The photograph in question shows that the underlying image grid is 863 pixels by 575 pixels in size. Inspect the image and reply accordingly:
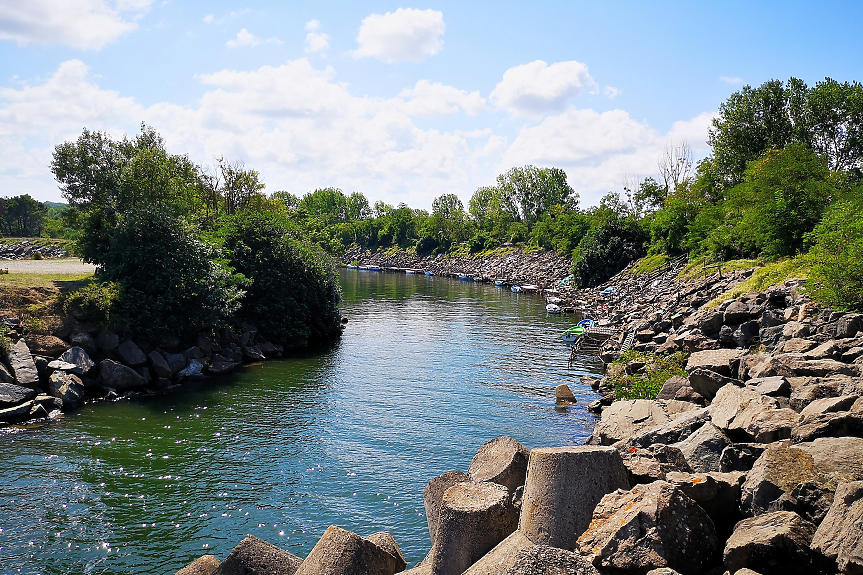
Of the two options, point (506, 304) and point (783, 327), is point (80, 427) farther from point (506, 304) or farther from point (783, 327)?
point (506, 304)

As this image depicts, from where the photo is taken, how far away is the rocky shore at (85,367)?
25.6 meters

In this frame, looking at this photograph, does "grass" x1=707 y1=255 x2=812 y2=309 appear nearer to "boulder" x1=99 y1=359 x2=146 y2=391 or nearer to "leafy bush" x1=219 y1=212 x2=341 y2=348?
"leafy bush" x1=219 y1=212 x2=341 y2=348

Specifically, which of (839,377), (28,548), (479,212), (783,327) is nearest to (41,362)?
(28,548)

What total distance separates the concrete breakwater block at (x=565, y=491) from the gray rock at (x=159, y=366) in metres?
26.6

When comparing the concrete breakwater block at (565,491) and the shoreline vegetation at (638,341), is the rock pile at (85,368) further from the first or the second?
the concrete breakwater block at (565,491)

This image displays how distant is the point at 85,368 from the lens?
2850 cm

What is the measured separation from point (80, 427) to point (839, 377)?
89.6ft

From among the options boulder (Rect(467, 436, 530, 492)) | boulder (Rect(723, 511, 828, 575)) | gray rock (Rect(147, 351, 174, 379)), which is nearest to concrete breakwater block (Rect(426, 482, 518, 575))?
boulder (Rect(467, 436, 530, 492))

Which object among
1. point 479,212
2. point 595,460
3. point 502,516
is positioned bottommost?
point 502,516

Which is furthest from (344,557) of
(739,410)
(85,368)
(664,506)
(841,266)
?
(841,266)

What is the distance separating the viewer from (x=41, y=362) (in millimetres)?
27656

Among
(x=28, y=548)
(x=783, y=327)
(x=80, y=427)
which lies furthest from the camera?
(x=783, y=327)

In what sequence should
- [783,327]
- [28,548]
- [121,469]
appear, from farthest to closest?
[783,327], [121,469], [28,548]

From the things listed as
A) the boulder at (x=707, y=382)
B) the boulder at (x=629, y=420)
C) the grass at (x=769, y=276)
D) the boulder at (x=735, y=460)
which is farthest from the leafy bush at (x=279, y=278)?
the boulder at (x=735, y=460)
